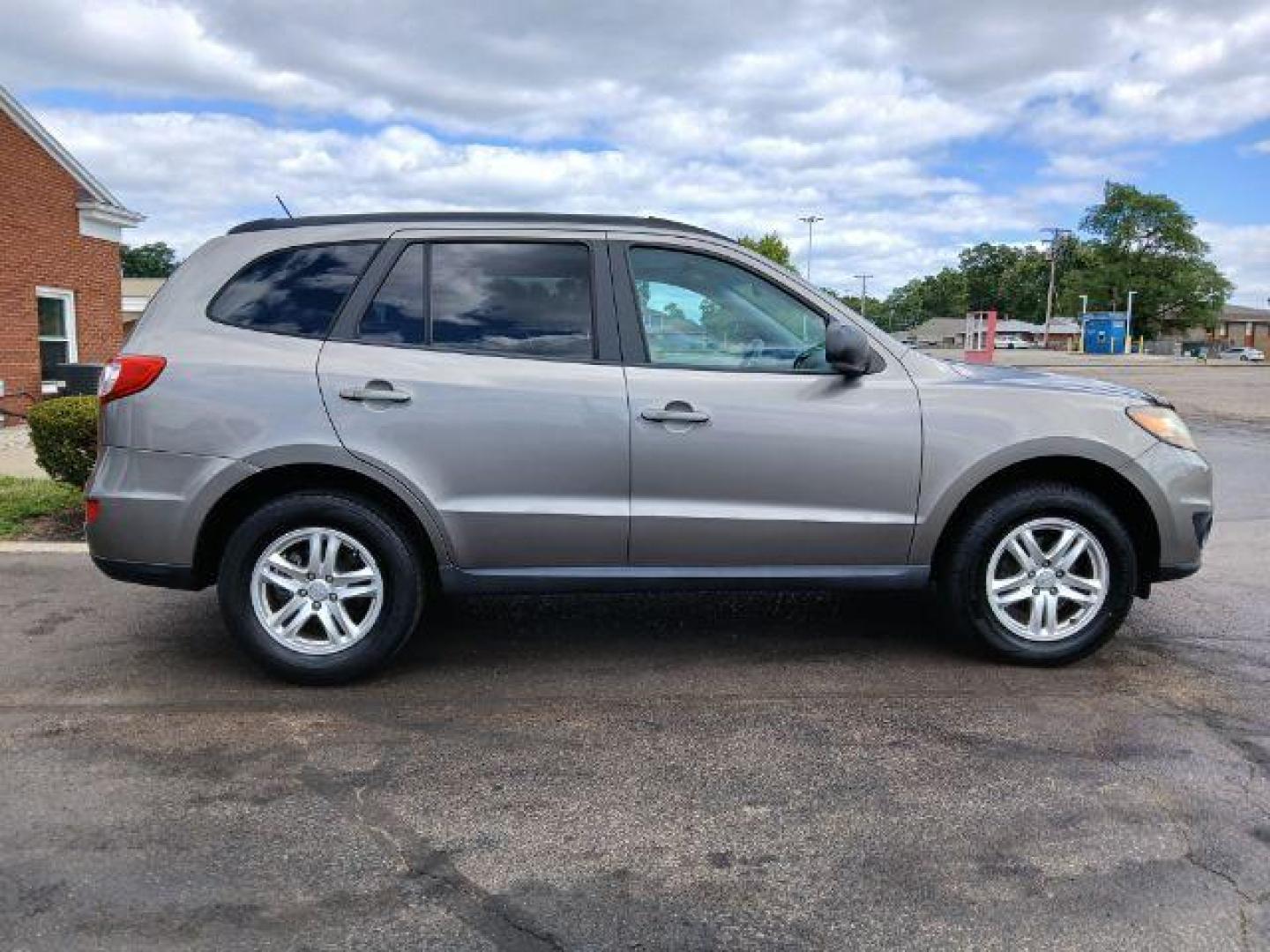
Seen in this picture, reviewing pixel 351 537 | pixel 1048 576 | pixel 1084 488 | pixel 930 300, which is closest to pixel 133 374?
pixel 351 537

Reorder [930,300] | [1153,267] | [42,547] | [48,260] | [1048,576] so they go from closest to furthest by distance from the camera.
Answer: [1048,576] < [42,547] < [48,260] < [1153,267] < [930,300]

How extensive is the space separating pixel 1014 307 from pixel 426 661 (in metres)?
140

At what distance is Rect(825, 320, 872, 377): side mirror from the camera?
14.0 ft

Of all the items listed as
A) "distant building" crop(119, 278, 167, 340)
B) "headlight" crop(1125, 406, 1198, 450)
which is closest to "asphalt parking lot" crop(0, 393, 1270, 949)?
"headlight" crop(1125, 406, 1198, 450)

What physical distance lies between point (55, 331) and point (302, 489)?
15358 mm

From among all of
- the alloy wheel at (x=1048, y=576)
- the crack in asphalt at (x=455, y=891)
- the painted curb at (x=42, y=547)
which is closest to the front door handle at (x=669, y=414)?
the alloy wheel at (x=1048, y=576)

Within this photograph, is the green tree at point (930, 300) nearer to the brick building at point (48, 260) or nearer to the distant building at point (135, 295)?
the distant building at point (135, 295)

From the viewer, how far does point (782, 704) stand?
13.9ft

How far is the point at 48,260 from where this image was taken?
16641 mm

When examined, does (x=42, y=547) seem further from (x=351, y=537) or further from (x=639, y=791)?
(x=639, y=791)

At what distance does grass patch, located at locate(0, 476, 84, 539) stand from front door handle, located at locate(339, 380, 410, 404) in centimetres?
423

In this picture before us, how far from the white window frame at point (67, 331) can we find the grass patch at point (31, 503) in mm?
9053

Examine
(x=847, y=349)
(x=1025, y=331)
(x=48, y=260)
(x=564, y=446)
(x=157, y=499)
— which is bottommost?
(x=157, y=499)

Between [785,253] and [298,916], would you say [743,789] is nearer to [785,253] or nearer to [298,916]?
[298,916]
